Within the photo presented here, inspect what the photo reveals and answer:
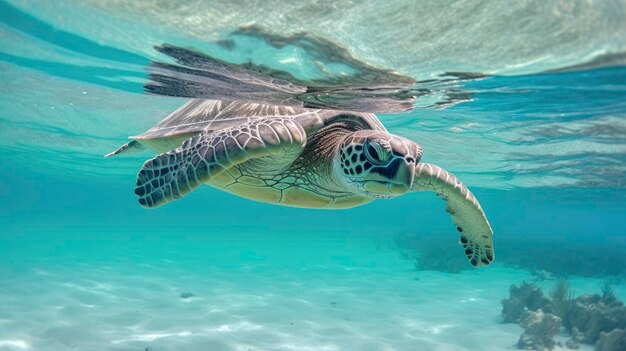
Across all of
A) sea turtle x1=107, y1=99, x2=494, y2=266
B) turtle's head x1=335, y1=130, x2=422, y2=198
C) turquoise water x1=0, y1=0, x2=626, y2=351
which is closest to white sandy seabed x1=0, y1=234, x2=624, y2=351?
turquoise water x1=0, y1=0, x2=626, y2=351

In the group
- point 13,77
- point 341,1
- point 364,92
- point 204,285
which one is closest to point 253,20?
point 341,1

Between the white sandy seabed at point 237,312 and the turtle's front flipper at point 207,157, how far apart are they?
16.5 feet

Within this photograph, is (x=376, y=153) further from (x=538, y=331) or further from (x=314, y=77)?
(x=538, y=331)

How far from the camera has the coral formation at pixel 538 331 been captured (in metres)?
9.68

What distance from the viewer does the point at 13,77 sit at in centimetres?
1136

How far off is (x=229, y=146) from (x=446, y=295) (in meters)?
13.4

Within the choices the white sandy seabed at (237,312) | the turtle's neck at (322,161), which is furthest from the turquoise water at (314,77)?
the turtle's neck at (322,161)

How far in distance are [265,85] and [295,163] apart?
3.28 m

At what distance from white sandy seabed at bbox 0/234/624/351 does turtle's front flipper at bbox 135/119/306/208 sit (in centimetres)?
503

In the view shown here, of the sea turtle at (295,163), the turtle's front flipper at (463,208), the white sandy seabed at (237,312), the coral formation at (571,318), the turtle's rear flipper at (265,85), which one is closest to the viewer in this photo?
the sea turtle at (295,163)

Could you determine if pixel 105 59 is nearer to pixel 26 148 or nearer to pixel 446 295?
pixel 446 295

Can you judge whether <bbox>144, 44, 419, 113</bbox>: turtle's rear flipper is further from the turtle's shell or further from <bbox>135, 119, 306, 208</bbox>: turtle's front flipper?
<bbox>135, 119, 306, 208</bbox>: turtle's front flipper

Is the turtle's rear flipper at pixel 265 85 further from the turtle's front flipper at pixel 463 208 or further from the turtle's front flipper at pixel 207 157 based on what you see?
the turtle's front flipper at pixel 207 157

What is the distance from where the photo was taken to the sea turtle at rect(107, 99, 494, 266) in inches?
170
